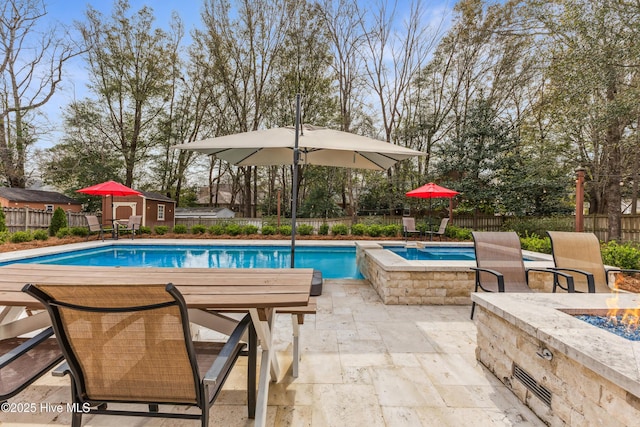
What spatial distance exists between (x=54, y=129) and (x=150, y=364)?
831 inches

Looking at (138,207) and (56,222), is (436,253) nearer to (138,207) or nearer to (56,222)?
(56,222)

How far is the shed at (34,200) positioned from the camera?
45.4ft

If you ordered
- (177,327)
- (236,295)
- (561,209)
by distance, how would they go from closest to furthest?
(177,327) < (236,295) < (561,209)

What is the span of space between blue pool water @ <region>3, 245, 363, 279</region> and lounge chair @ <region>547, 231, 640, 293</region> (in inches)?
148

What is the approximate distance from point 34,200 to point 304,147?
18560mm

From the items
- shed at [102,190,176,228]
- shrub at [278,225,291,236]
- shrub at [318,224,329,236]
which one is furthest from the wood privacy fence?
shrub at [318,224,329,236]

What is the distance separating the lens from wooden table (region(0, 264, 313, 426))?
1.37 metres

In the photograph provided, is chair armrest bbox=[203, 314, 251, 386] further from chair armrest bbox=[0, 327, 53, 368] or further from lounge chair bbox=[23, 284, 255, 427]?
chair armrest bbox=[0, 327, 53, 368]

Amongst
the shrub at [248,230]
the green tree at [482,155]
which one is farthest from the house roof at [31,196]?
the green tree at [482,155]

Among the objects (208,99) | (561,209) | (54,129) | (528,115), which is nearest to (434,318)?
(561,209)

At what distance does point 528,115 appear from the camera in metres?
13.0

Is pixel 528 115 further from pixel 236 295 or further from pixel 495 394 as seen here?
Answer: pixel 236 295

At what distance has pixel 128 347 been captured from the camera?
3.67ft

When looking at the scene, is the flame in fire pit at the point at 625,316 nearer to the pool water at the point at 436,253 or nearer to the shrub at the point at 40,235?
the pool water at the point at 436,253
